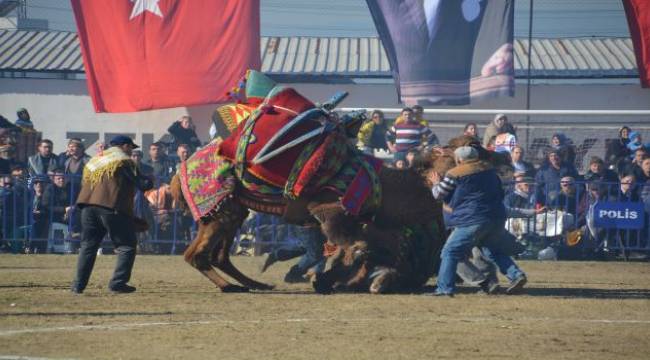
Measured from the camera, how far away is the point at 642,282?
571 inches

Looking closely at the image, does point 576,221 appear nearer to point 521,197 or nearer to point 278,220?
point 521,197

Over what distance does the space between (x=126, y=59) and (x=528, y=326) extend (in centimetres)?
1325

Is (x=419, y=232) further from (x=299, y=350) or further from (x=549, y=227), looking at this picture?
(x=549, y=227)

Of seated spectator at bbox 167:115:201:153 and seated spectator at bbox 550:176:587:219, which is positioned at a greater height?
seated spectator at bbox 167:115:201:153

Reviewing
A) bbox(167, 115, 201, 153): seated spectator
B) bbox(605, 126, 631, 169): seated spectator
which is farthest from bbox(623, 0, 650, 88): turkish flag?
bbox(167, 115, 201, 153): seated spectator

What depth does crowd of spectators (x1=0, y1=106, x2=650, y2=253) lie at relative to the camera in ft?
61.9

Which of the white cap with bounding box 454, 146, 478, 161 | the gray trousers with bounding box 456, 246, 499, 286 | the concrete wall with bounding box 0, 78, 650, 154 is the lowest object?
the gray trousers with bounding box 456, 246, 499, 286

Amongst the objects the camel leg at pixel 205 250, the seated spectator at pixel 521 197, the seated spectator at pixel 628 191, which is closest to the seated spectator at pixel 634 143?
the seated spectator at pixel 628 191

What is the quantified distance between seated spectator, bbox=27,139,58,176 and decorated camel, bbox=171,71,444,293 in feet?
25.6

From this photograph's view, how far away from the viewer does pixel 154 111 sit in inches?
1049

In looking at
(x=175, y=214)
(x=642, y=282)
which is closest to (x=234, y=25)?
(x=175, y=214)

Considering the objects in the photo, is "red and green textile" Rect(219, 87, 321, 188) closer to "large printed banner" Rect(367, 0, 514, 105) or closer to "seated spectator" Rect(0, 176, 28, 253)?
"seated spectator" Rect(0, 176, 28, 253)

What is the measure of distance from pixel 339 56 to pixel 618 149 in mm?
11248

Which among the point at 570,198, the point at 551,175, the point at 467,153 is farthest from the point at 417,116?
the point at 467,153
